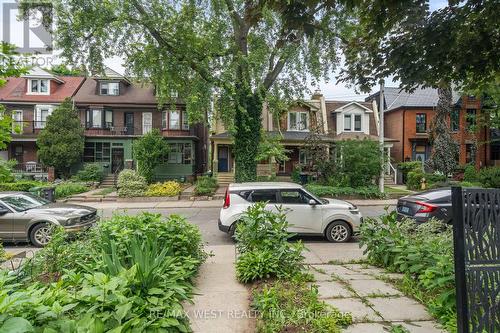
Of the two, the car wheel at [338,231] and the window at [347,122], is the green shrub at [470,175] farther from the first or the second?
the car wheel at [338,231]

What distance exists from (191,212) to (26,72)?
1181 centimetres

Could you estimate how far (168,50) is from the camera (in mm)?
16062

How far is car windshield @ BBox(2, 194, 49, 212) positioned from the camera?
916 cm

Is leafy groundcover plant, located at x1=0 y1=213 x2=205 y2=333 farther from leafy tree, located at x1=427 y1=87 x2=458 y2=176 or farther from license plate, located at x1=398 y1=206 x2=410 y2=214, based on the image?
leafy tree, located at x1=427 y1=87 x2=458 y2=176

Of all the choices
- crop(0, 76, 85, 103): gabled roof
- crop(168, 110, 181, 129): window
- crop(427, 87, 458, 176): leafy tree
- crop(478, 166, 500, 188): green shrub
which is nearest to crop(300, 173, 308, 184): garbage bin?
crop(427, 87, 458, 176): leafy tree

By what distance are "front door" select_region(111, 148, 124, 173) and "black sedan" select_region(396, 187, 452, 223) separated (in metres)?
25.6

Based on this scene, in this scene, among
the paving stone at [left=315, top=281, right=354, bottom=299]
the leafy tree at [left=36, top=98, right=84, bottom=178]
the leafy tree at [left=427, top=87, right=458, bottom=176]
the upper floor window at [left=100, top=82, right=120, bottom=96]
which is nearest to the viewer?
the paving stone at [left=315, top=281, right=354, bottom=299]

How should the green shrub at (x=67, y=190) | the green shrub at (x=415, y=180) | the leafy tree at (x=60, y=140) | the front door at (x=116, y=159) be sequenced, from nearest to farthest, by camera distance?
the green shrub at (x=67, y=190) → the green shrub at (x=415, y=180) → the leafy tree at (x=60, y=140) → the front door at (x=116, y=159)

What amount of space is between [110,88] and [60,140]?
717cm

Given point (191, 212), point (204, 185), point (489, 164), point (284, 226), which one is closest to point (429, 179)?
point (489, 164)

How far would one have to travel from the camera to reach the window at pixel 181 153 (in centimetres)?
2912

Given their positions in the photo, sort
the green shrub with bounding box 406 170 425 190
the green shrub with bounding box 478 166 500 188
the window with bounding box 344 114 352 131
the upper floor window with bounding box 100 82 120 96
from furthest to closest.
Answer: the upper floor window with bounding box 100 82 120 96, the window with bounding box 344 114 352 131, the green shrub with bounding box 406 170 425 190, the green shrub with bounding box 478 166 500 188

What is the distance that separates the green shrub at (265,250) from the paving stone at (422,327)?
1632mm

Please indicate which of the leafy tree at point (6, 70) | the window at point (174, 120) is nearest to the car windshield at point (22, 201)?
the leafy tree at point (6, 70)
